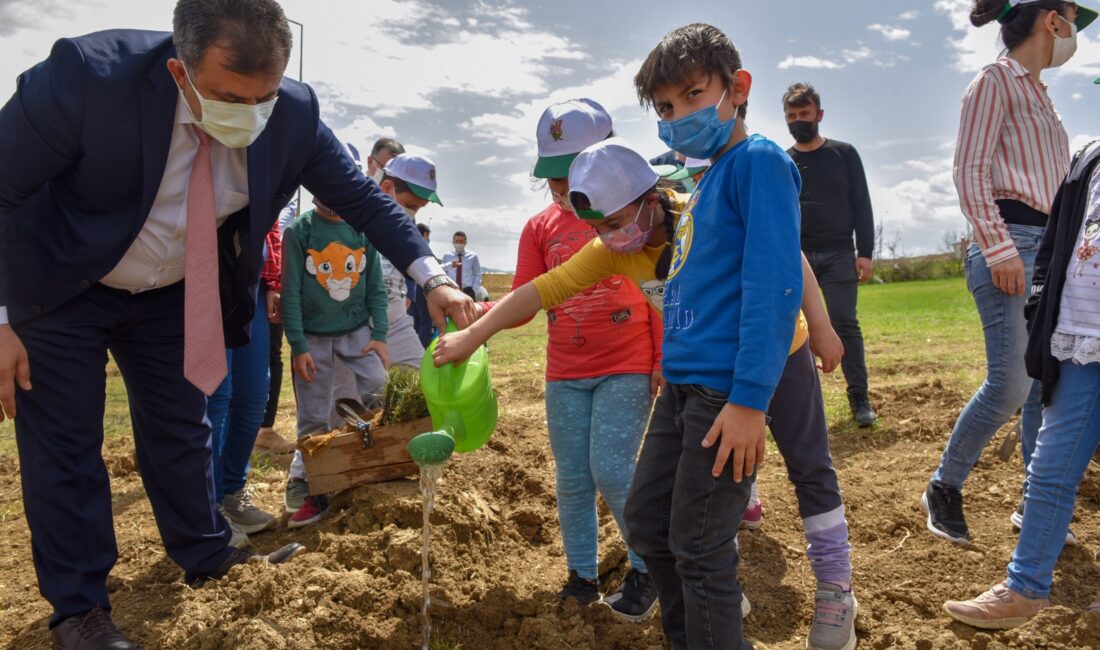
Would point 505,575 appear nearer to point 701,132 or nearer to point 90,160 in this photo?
point 701,132

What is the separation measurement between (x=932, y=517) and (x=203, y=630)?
9.50 feet

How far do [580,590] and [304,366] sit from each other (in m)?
2.05

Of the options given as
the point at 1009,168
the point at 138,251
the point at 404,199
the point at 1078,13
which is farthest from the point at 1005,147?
the point at 138,251

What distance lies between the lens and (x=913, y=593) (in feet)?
10.4

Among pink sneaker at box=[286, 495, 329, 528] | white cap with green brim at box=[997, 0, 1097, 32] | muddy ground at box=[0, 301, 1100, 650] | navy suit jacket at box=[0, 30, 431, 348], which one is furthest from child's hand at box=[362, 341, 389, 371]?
white cap with green brim at box=[997, 0, 1097, 32]

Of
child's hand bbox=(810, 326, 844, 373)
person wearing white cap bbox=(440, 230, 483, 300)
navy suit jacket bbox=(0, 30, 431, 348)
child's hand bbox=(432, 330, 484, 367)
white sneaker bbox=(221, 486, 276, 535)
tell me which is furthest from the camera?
person wearing white cap bbox=(440, 230, 483, 300)

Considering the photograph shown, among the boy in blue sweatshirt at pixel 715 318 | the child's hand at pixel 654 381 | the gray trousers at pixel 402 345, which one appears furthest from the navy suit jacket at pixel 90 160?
the gray trousers at pixel 402 345

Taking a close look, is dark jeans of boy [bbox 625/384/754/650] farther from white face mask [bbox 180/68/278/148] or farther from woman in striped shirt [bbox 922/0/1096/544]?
woman in striped shirt [bbox 922/0/1096/544]

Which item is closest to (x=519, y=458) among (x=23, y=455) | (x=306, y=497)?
(x=306, y=497)

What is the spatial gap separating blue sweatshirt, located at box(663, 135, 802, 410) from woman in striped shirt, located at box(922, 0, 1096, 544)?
1473mm

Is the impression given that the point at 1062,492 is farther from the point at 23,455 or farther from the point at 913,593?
the point at 23,455

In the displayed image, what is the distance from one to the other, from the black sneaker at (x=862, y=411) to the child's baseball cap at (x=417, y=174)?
2.99m

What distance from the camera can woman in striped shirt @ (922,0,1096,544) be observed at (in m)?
3.30

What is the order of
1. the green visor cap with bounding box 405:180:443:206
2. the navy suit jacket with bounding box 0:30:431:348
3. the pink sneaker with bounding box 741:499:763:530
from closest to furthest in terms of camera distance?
the navy suit jacket with bounding box 0:30:431:348
the pink sneaker with bounding box 741:499:763:530
the green visor cap with bounding box 405:180:443:206
